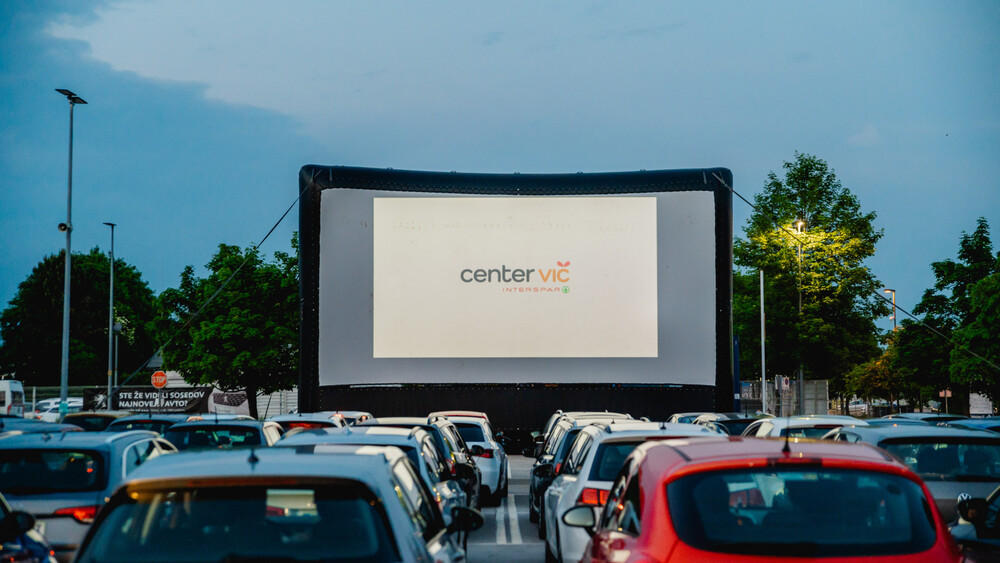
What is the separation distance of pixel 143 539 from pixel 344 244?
79.6ft

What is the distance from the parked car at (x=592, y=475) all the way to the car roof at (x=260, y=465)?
374 centimetres

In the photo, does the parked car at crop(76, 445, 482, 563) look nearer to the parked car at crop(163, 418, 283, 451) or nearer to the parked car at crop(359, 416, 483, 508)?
the parked car at crop(359, 416, 483, 508)

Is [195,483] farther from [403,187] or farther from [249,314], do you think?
[249,314]

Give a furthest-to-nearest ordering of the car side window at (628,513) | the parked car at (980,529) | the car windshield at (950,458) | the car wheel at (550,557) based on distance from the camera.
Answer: the car wheel at (550,557) < the car windshield at (950,458) < the parked car at (980,529) < the car side window at (628,513)

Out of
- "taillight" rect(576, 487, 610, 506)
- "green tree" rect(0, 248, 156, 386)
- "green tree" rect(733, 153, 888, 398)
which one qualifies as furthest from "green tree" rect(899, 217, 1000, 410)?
"green tree" rect(0, 248, 156, 386)

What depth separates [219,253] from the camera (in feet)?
189

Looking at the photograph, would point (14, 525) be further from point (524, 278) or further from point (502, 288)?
point (524, 278)

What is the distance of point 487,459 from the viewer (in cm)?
1772

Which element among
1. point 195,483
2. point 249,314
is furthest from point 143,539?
point 249,314

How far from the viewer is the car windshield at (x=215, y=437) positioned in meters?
14.5

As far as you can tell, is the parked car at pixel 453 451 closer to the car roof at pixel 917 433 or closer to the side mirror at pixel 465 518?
the car roof at pixel 917 433

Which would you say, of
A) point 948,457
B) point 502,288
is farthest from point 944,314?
point 948,457

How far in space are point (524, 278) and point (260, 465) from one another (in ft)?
78.6

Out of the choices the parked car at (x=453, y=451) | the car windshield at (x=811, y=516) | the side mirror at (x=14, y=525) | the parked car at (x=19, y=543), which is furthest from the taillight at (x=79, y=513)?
the car windshield at (x=811, y=516)
